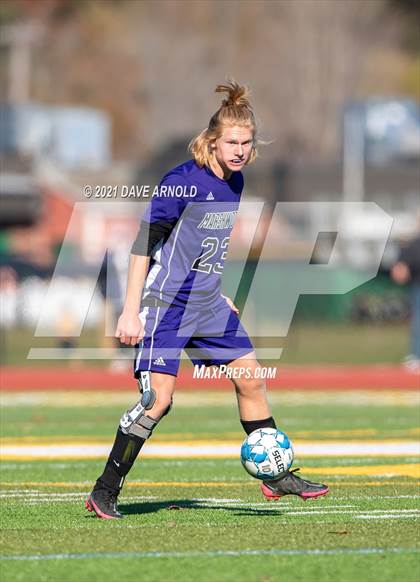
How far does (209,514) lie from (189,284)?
1276 mm

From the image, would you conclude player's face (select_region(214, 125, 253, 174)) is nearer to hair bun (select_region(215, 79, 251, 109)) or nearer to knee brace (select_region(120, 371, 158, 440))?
hair bun (select_region(215, 79, 251, 109))

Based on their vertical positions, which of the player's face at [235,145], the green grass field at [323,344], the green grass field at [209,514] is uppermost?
the player's face at [235,145]

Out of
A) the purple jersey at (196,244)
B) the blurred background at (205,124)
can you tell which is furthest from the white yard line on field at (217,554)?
the blurred background at (205,124)

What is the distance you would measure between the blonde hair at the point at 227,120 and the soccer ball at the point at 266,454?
1.46m

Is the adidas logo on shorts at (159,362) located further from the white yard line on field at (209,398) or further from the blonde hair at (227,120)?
the white yard line on field at (209,398)

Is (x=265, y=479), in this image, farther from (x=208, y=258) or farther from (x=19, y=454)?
(x=19, y=454)

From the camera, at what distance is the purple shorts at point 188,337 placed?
312 inches

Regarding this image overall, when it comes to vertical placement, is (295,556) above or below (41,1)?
above

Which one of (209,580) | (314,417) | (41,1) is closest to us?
(209,580)

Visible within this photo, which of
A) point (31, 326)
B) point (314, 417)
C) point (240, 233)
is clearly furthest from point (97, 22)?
point (314, 417)

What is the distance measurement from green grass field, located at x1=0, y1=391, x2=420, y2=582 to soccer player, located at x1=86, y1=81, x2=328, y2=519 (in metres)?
0.52

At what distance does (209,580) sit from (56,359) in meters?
20.0

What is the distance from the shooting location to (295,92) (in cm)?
7850

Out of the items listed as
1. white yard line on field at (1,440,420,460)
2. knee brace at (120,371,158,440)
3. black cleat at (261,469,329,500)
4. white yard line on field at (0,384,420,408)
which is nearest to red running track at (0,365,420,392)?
white yard line on field at (0,384,420,408)
